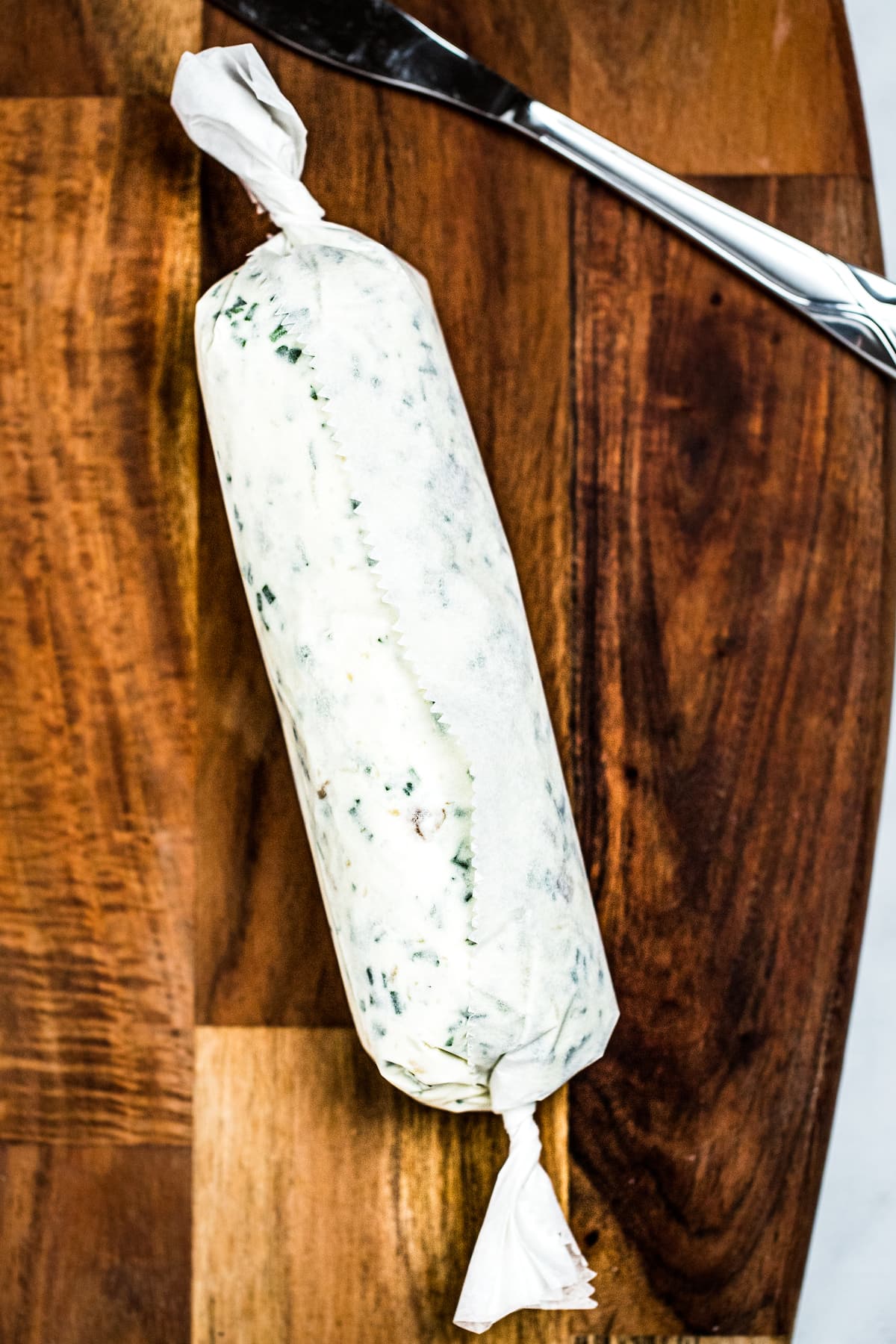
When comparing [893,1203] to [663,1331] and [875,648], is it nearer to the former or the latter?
[663,1331]

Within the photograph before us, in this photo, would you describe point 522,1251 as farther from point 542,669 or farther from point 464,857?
point 542,669

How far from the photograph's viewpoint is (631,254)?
2.45 ft

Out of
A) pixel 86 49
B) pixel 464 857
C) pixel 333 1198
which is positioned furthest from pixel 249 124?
pixel 333 1198

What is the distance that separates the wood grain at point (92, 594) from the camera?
2.42 feet

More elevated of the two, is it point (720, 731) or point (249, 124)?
point (249, 124)

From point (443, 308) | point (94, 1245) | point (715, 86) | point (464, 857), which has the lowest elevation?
point (94, 1245)

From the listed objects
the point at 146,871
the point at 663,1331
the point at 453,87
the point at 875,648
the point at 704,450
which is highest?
the point at 453,87

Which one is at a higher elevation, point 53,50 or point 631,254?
point 53,50

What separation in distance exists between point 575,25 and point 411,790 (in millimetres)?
550

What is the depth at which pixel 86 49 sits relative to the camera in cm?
75

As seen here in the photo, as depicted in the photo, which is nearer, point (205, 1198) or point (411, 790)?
point (411, 790)

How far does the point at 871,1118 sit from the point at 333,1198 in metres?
0.39

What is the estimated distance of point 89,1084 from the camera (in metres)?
0.73

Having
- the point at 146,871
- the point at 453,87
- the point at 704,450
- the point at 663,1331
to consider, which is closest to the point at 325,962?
the point at 146,871
